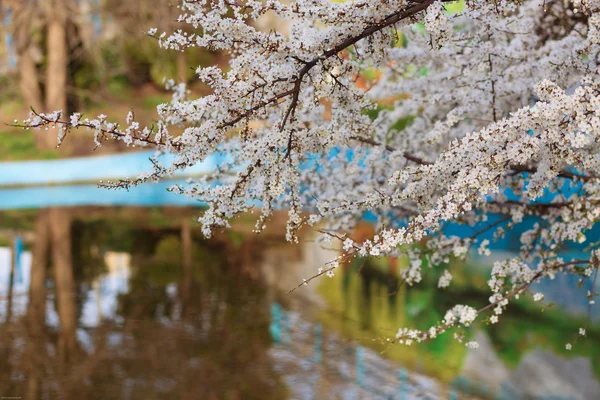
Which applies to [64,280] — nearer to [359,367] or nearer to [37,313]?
[37,313]

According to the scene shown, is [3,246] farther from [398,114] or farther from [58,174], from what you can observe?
[58,174]

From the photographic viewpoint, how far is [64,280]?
9.54 metres

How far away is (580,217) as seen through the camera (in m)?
4.26

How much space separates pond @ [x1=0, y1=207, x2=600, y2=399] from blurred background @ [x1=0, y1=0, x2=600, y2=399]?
21 millimetres

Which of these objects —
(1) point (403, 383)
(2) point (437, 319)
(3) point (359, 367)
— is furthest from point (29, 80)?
(1) point (403, 383)

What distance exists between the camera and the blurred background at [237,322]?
18.3ft

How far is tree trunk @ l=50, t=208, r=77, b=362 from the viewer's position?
22.2 ft

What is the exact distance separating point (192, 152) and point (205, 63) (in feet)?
87.1

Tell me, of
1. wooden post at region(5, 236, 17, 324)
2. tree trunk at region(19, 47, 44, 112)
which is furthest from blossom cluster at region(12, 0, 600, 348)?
tree trunk at region(19, 47, 44, 112)

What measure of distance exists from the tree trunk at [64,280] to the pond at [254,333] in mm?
30

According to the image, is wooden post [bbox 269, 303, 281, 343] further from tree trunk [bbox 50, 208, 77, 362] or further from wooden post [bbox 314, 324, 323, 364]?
tree trunk [bbox 50, 208, 77, 362]

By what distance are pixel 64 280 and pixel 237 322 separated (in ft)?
9.98

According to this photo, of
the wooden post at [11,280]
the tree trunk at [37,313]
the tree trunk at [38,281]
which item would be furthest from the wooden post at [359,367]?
the wooden post at [11,280]

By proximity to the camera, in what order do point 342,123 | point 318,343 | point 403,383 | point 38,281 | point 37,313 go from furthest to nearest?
point 38,281 < point 37,313 < point 318,343 < point 403,383 < point 342,123
